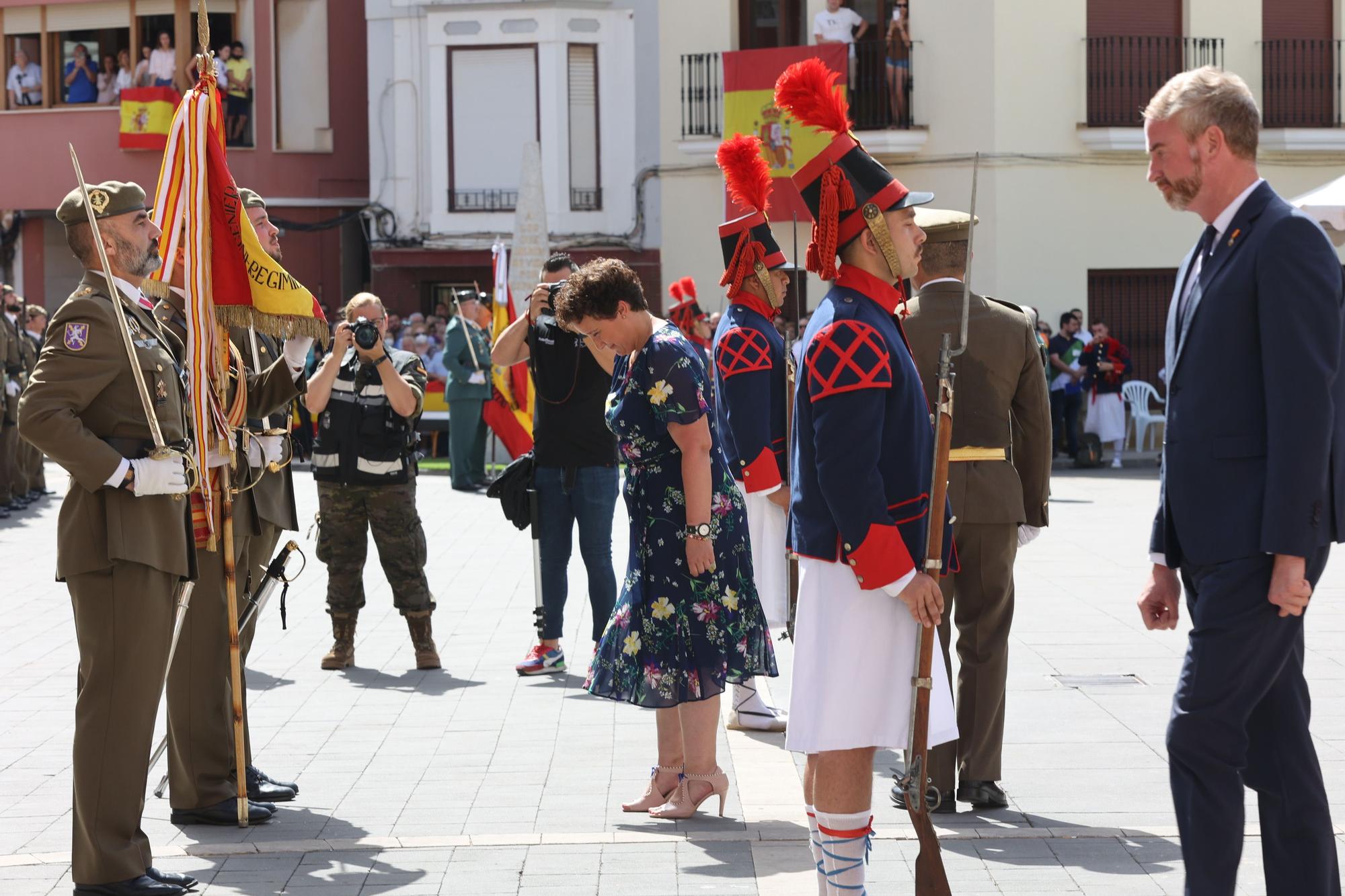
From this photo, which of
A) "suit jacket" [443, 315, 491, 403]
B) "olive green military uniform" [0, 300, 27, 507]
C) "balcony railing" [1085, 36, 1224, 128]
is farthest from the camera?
"balcony railing" [1085, 36, 1224, 128]

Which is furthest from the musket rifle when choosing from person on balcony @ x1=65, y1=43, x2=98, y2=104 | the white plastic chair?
person on balcony @ x1=65, y1=43, x2=98, y2=104

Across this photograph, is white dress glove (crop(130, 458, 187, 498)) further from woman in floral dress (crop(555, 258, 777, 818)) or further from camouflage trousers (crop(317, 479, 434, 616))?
camouflage trousers (crop(317, 479, 434, 616))

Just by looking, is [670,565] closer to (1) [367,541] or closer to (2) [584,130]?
(1) [367,541]

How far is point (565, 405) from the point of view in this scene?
8.55 m

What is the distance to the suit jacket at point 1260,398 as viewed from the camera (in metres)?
3.93

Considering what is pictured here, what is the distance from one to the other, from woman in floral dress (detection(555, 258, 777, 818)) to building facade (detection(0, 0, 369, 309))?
2548 centimetres

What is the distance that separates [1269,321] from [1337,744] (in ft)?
10.4

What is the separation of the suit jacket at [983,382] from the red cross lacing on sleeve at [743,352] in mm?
1139

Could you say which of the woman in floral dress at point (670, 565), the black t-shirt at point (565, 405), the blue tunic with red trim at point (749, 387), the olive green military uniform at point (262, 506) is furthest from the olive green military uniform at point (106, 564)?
the black t-shirt at point (565, 405)

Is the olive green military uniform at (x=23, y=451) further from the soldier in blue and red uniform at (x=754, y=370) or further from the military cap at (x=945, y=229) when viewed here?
the military cap at (x=945, y=229)

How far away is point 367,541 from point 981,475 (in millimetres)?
4099

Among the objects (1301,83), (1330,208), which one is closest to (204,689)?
(1330,208)

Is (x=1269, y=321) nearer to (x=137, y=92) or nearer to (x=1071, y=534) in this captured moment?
(x=1071, y=534)

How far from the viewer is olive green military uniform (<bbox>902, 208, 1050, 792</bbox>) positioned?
19.2 ft
